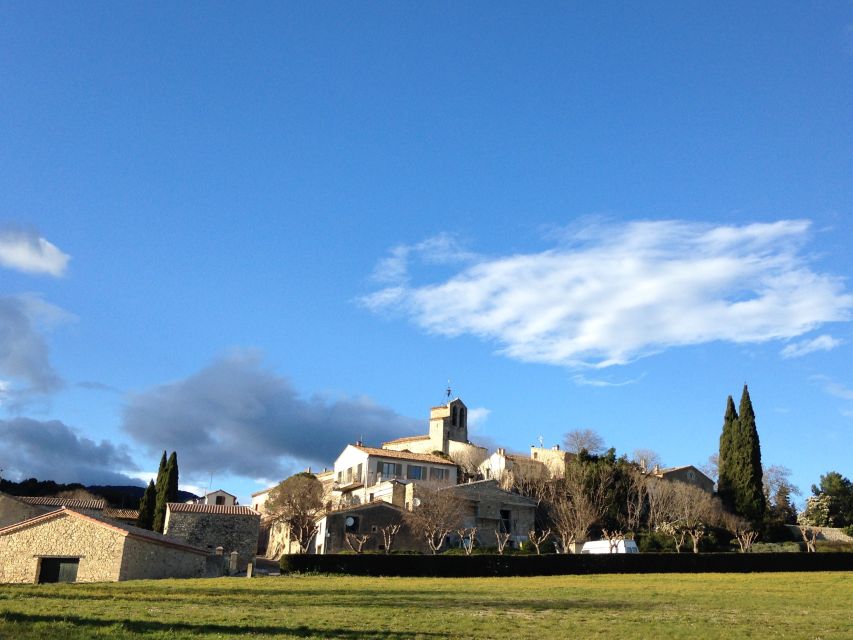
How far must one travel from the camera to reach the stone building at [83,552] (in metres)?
47.2

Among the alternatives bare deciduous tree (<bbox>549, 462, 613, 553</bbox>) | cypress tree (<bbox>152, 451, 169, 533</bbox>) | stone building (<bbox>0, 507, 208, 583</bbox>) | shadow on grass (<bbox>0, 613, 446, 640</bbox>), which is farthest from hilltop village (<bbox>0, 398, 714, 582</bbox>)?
shadow on grass (<bbox>0, 613, 446, 640</bbox>)

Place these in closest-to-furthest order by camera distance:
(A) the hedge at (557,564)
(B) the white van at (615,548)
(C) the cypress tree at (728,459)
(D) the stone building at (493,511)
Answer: (A) the hedge at (557,564) < (B) the white van at (615,548) < (D) the stone building at (493,511) < (C) the cypress tree at (728,459)

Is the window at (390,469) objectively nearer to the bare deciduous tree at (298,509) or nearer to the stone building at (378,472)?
the stone building at (378,472)

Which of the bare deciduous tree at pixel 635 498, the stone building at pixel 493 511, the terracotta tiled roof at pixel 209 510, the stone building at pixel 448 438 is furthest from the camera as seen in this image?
the stone building at pixel 448 438

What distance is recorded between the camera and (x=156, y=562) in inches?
1913

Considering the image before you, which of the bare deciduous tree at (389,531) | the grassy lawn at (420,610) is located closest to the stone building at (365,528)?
the bare deciduous tree at (389,531)

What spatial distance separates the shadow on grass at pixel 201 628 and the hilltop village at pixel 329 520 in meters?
27.5

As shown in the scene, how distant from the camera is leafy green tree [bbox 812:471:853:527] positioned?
312ft

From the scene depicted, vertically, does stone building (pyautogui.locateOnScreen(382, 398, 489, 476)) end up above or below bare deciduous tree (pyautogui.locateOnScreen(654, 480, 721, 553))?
above

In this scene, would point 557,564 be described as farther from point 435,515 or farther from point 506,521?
point 506,521

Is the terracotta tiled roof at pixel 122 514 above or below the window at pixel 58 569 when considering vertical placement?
above

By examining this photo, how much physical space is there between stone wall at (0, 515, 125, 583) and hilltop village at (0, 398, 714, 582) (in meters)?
0.06

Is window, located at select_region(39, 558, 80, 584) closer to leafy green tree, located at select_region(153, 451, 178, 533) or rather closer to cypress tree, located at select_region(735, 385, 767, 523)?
leafy green tree, located at select_region(153, 451, 178, 533)

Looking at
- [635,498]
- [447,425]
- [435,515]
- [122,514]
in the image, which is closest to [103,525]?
[435,515]
